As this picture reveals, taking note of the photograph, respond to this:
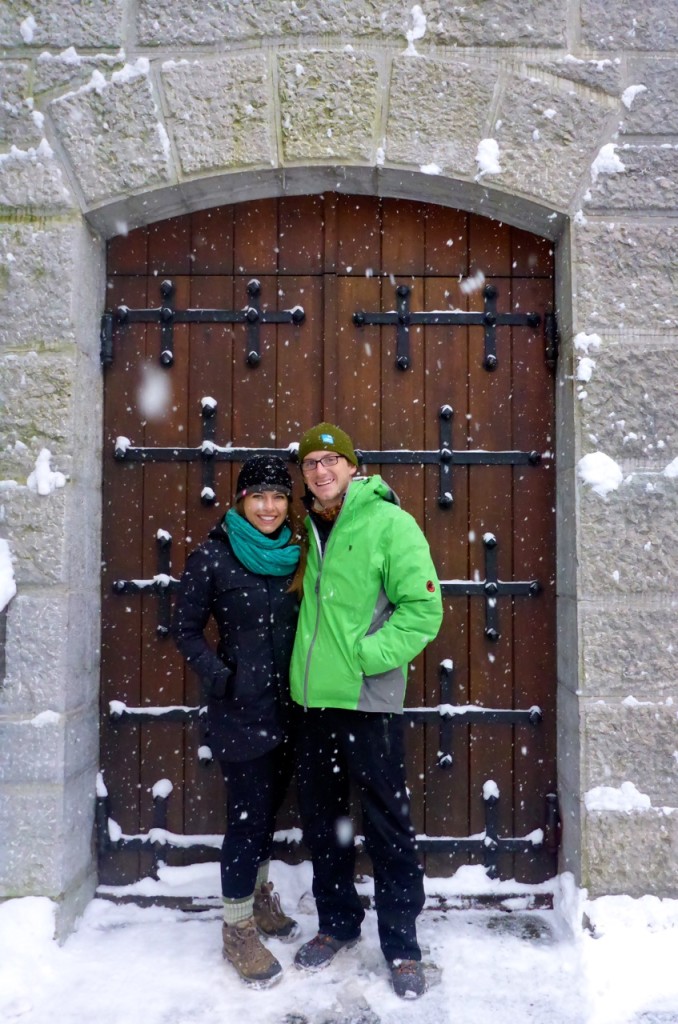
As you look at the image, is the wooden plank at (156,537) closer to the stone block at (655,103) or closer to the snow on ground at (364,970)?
the snow on ground at (364,970)

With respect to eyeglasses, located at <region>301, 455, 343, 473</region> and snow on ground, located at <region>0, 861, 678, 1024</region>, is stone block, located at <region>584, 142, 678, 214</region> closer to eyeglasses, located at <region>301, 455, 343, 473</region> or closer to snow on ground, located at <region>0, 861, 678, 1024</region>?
eyeglasses, located at <region>301, 455, 343, 473</region>

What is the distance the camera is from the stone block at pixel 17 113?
258 centimetres

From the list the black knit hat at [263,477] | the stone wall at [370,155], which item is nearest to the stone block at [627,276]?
the stone wall at [370,155]

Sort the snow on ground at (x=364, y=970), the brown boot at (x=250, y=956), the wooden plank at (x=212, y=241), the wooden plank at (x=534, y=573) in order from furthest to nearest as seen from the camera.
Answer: the wooden plank at (x=212, y=241)
the wooden plank at (x=534, y=573)
the brown boot at (x=250, y=956)
the snow on ground at (x=364, y=970)

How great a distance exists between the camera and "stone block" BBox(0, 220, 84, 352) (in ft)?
8.43

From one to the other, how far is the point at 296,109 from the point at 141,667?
78.1 inches

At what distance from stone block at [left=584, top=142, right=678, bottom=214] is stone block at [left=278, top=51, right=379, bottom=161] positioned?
779 millimetres

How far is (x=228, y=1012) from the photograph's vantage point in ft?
6.94

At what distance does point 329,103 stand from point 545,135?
0.72 meters

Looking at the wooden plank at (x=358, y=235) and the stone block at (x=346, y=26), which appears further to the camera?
the wooden plank at (x=358, y=235)

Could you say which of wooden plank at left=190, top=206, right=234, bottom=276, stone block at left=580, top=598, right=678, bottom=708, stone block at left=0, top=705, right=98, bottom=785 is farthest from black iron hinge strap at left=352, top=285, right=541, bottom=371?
stone block at left=0, top=705, right=98, bottom=785

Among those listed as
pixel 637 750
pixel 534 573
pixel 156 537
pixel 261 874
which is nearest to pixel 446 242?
pixel 534 573

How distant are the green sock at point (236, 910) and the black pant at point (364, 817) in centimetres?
22

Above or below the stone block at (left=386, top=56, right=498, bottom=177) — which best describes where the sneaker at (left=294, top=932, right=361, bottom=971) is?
below
